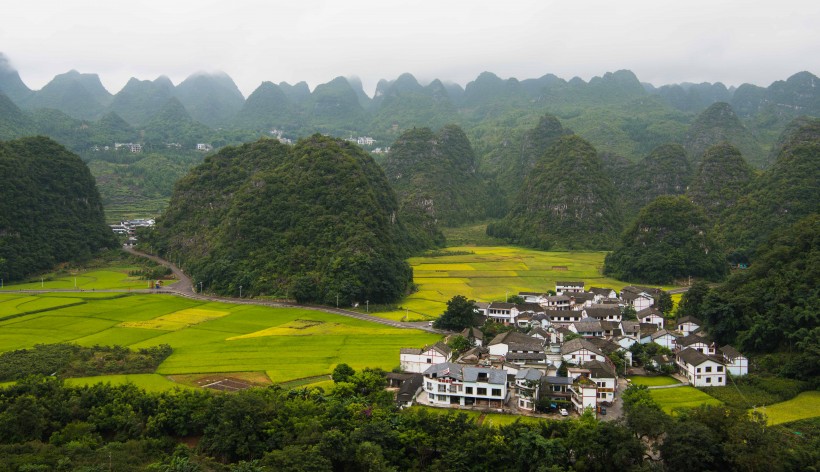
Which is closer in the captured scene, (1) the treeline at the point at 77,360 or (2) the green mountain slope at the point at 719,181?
(1) the treeline at the point at 77,360

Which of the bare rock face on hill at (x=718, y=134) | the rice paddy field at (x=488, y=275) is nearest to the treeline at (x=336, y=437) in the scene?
the rice paddy field at (x=488, y=275)

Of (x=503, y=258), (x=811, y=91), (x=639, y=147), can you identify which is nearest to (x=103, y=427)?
(x=503, y=258)

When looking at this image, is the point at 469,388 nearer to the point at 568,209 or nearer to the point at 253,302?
the point at 253,302

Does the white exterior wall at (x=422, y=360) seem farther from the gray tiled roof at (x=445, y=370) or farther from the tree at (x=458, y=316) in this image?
the tree at (x=458, y=316)

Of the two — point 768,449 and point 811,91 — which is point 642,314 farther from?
point 811,91

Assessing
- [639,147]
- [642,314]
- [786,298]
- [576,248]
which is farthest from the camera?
[639,147]

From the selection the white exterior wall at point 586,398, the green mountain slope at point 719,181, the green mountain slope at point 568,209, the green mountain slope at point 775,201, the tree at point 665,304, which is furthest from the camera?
the green mountain slope at point 568,209

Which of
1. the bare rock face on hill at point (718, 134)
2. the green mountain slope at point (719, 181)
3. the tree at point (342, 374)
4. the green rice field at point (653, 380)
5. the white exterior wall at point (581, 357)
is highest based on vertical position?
the bare rock face on hill at point (718, 134)

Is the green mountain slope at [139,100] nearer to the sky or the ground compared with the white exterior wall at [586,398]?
nearer to the sky
